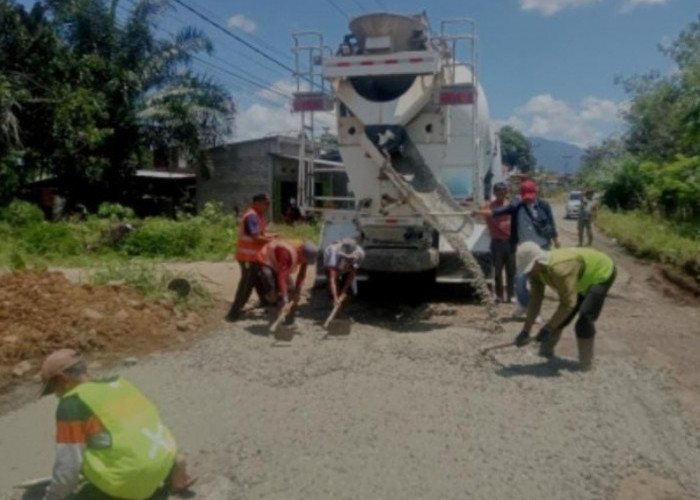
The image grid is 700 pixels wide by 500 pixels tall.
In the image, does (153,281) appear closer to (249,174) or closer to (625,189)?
(249,174)

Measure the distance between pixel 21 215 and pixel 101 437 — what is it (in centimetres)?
1458

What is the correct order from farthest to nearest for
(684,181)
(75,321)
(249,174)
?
(249,174) < (684,181) < (75,321)

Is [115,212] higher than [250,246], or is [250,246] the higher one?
[250,246]

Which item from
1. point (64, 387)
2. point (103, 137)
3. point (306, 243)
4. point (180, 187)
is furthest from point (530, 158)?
point (64, 387)

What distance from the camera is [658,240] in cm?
1556

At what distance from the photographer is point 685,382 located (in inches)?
228

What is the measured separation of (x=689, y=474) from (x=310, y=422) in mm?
2272

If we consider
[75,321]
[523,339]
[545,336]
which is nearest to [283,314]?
[75,321]

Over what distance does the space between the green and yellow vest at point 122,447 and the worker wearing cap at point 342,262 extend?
4197 millimetres

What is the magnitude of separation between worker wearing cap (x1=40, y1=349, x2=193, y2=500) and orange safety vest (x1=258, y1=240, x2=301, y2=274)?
4179 mm

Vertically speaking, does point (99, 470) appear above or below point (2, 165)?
below

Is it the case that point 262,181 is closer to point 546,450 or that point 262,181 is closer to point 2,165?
point 2,165

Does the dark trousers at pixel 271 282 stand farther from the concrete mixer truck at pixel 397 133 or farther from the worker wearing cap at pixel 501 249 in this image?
the worker wearing cap at pixel 501 249

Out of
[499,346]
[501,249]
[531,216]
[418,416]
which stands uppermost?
[531,216]
